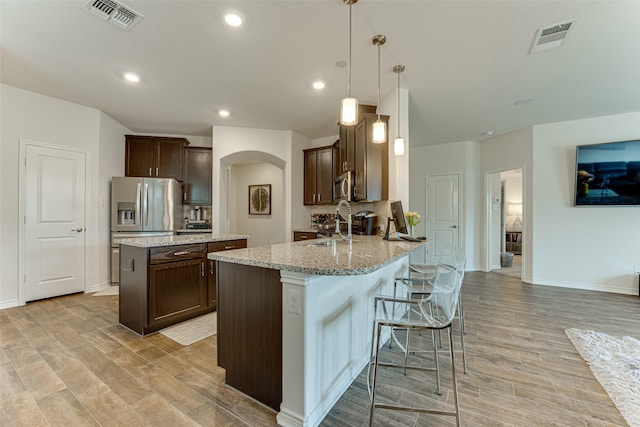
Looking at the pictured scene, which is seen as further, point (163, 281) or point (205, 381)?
point (163, 281)

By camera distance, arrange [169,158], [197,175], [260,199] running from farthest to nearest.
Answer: [260,199] → [197,175] → [169,158]

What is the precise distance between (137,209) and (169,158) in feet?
3.98

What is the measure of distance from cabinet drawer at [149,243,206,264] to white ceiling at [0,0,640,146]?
6.41 feet

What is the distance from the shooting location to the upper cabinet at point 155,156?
5.05 metres

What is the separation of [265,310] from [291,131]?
419 centimetres

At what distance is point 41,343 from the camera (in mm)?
2469

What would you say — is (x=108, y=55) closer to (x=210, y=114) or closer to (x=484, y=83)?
(x=210, y=114)

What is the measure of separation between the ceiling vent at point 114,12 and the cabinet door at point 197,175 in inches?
121

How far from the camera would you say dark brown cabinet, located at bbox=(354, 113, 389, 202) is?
345 centimetres

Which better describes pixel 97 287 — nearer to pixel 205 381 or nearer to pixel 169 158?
pixel 169 158

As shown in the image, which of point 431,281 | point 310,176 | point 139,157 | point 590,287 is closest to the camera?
point 431,281

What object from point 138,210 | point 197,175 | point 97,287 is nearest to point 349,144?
point 197,175

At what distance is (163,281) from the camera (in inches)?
108

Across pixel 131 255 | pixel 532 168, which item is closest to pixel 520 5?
pixel 532 168
